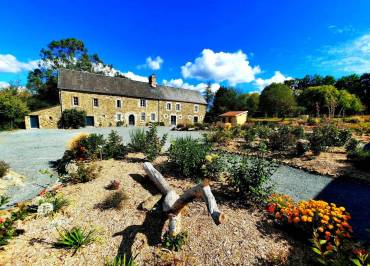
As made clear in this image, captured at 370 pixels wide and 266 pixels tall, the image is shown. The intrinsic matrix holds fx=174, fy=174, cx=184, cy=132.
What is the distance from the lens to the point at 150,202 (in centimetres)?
340

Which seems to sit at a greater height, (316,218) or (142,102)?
(142,102)

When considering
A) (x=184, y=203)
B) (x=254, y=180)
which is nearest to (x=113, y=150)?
(x=184, y=203)

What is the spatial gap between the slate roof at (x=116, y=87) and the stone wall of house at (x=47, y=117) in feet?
7.98

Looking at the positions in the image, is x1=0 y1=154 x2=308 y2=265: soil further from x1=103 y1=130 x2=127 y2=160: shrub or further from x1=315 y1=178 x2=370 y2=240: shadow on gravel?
x1=103 y1=130 x2=127 y2=160: shrub

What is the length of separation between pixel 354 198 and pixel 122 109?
21928mm

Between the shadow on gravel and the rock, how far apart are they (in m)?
3.45

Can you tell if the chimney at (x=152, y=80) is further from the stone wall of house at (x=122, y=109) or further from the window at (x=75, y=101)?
the window at (x=75, y=101)

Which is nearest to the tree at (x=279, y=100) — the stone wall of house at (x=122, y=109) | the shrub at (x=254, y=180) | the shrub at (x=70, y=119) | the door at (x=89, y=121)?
the stone wall of house at (x=122, y=109)

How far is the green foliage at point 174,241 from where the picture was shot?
247 cm

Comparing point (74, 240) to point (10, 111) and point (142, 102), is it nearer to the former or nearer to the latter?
point (10, 111)

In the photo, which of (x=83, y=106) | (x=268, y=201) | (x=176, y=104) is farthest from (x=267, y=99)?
(x=268, y=201)

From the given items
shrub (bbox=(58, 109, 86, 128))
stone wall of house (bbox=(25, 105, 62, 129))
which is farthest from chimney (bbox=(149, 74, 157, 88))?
stone wall of house (bbox=(25, 105, 62, 129))

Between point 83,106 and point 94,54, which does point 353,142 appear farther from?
point 94,54

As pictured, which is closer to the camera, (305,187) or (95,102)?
(305,187)
